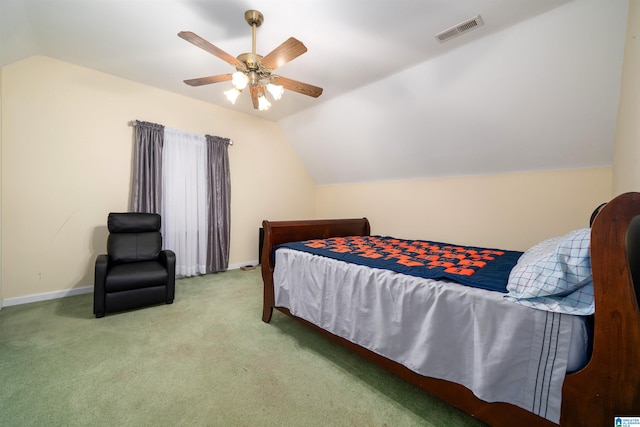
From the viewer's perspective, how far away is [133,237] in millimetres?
3021

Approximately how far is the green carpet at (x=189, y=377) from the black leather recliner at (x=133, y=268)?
7.5 inches

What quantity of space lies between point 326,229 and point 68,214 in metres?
3.12

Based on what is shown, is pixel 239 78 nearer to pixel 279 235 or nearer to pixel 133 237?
pixel 279 235

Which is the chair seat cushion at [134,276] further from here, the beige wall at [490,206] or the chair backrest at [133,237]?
the beige wall at [490,206]

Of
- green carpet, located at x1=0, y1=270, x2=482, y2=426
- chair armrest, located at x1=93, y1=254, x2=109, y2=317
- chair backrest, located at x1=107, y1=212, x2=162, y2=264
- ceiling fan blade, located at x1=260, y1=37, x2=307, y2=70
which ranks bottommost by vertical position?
green carpet, located at x1=0, y1=270, x2=482, y2=426

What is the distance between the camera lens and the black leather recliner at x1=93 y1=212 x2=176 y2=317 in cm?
242

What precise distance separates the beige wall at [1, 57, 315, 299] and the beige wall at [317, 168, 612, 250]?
3586 millimetres

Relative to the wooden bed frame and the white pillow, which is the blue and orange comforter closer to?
the white pillow

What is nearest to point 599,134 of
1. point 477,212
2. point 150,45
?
point 477,212

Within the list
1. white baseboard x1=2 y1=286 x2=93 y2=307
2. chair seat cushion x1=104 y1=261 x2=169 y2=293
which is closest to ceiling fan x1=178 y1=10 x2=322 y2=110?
chair seat cushion x1=104 y1=261 x2=169 y2=293

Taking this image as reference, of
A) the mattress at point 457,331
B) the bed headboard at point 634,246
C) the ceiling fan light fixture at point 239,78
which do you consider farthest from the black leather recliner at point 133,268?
the bed headboard at point 634,246

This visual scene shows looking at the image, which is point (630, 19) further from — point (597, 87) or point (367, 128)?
point (367, 128)

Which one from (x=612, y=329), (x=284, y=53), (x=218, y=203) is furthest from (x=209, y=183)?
(x=612, y=329)

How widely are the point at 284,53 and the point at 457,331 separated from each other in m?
2.12
